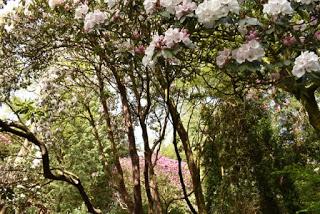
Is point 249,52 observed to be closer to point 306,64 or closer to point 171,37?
point 306,64

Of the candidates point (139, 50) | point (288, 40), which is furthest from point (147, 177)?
point (288, 40)

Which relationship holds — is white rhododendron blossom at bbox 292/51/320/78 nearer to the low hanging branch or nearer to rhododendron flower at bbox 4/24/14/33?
the low hanging branch

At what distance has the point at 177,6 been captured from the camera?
2408 millimetres

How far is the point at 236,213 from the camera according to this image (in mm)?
7902

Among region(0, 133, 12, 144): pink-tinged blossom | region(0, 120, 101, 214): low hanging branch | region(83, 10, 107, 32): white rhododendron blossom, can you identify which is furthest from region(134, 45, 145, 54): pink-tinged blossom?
region(0, 133, 12, 144): pink-tinged blossom

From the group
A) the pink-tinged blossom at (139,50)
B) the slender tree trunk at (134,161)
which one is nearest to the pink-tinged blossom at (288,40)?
the pink-tinged blossom at (139,50)

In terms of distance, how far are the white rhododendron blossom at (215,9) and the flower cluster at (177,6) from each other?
14 cm

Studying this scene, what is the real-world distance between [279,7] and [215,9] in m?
0.32

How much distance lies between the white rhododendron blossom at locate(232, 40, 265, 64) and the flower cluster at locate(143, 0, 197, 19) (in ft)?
1.01

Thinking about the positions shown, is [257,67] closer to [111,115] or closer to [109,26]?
[109,26]

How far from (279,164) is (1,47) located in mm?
4998

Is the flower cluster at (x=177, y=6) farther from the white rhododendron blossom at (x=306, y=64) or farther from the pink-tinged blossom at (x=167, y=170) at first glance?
the pink-tinged blossom at (x=167, y=170)

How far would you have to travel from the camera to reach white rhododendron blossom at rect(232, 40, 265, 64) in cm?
230

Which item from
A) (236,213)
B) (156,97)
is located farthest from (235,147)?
(156,97)
